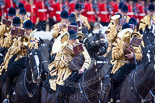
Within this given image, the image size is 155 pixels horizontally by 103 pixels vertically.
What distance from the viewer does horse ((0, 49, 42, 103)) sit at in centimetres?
1227

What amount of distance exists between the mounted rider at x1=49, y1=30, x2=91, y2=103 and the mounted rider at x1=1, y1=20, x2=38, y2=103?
166cm

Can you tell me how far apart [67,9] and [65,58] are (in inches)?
473

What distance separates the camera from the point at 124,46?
12.2m

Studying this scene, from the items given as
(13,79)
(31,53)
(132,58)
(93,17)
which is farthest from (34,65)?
(93,17)

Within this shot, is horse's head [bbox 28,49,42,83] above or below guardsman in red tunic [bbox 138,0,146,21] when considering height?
above

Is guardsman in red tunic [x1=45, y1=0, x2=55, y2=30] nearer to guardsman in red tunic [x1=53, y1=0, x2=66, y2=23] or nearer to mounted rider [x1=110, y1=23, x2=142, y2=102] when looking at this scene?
guardsman in red tunic [x1=53, y1=0, x2=66, y2=23]

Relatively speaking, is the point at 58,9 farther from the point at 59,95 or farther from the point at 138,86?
the point at 138,86

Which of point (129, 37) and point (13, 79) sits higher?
point (129, 37)

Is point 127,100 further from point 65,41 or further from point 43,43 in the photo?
point 43,43

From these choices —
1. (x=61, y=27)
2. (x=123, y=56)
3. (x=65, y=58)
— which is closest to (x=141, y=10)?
(x=61, y=27)

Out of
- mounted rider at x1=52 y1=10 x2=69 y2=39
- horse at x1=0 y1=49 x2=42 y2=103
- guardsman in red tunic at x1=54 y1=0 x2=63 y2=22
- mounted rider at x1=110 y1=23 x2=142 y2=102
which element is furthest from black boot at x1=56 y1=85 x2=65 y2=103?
guardsman in red tunic at x1=54 y1=0 x2=63 y2=22

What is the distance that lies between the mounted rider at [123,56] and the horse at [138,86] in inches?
7.3

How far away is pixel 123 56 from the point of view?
40.7 ft

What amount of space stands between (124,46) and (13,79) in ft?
10.7
